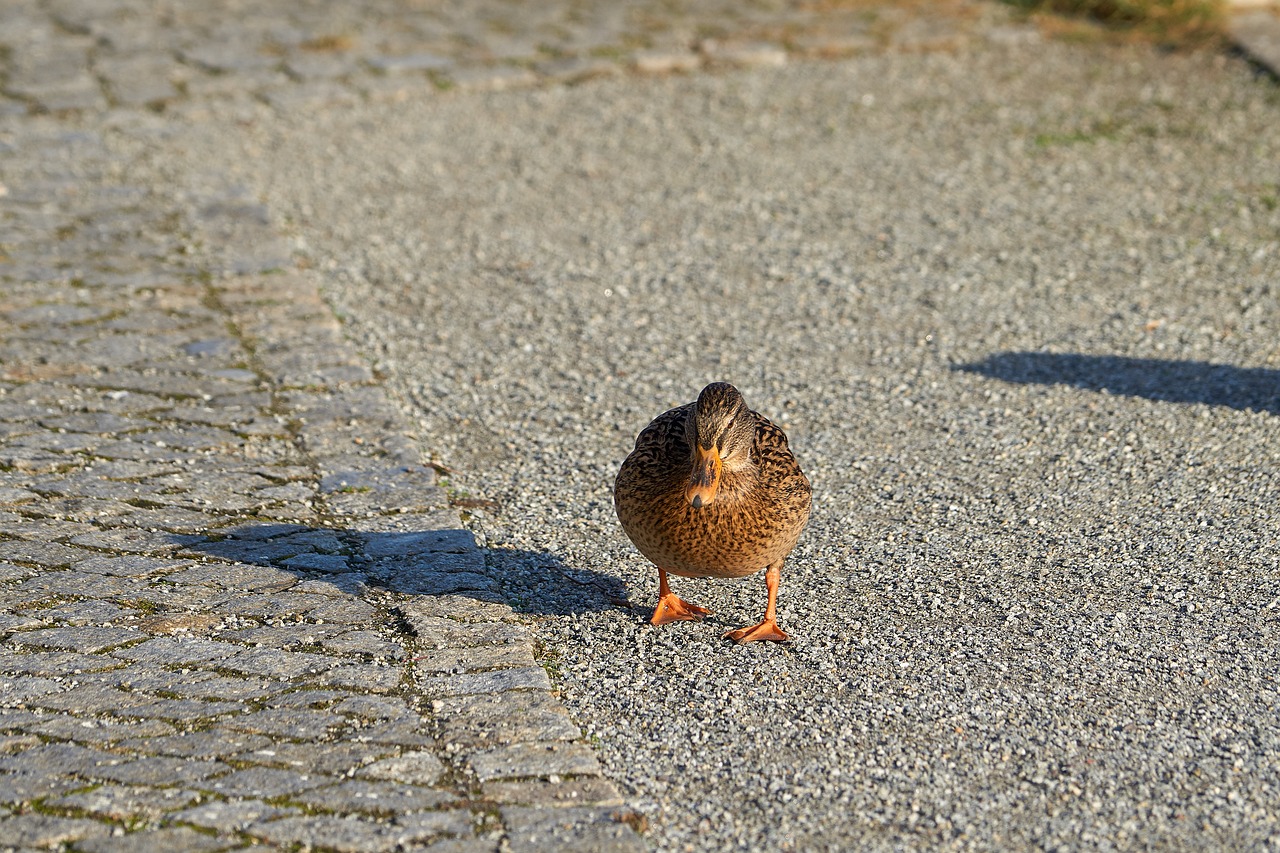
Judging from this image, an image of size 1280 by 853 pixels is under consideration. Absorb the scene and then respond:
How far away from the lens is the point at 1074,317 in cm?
720

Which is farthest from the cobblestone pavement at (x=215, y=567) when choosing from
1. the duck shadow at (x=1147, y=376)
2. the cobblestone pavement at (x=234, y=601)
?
the duck shadow at (x=1147, y=376)

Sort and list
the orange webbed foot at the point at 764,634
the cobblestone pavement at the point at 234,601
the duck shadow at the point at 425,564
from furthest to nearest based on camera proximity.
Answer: the duck shadow at the point at 425,564, the orange webbed foot at the point at 764,634, the cobblestone pavement at the point at 234,601

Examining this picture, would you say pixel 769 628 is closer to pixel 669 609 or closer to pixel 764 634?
pixel 764 634

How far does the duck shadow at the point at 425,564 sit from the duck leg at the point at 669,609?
0.17 metres

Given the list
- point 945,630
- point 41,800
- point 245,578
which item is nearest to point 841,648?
point 945,630

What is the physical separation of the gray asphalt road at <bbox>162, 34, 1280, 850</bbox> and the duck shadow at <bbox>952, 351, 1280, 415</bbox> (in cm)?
2

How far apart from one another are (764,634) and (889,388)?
86.3 inches

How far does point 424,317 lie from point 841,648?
11.1 ft

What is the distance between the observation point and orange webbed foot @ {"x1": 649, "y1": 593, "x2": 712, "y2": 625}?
4.82 metres

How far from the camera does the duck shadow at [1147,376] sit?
6.36m

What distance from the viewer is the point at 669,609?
191 inches

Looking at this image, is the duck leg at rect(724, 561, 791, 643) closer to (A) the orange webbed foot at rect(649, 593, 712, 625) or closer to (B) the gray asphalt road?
(B) the gray asphalt road

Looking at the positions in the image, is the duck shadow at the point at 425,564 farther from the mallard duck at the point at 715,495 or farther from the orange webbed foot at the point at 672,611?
the mallard duck at the point at 715,495

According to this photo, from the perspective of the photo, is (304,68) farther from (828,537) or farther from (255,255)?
(828,537)
